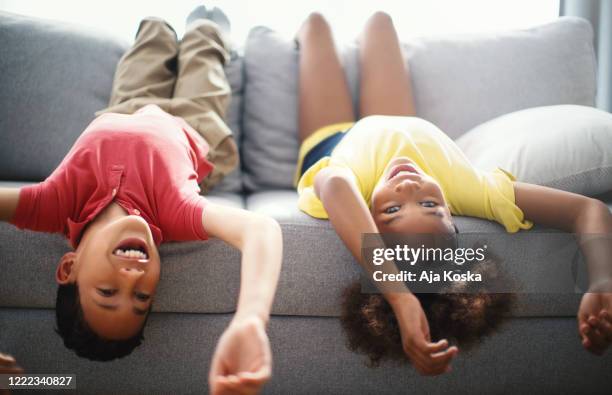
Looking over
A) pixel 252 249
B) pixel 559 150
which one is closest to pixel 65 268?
pixel 252 249

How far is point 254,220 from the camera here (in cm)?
86

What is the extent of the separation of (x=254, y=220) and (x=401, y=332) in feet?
1.08

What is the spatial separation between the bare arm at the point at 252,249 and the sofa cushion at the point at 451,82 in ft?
2.43

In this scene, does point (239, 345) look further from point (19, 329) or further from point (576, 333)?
point (576, 333)

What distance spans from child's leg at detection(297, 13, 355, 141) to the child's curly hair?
0.74 meters

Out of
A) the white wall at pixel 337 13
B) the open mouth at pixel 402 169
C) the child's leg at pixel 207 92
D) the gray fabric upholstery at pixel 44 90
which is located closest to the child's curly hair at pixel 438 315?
the open mouth at pixel 402 169

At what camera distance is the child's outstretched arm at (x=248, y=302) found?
0.61 meters

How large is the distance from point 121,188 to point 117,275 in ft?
0.71

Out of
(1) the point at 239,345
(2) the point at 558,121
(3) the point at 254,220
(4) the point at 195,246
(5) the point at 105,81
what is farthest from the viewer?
(5) the point at 105,81

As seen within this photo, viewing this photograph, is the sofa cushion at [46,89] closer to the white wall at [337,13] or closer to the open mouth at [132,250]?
the white wall at [337,13]

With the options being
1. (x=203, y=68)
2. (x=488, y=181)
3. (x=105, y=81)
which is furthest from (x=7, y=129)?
(x=488, y=181)

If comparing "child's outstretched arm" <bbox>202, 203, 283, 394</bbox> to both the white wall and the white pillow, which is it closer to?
the white pillow

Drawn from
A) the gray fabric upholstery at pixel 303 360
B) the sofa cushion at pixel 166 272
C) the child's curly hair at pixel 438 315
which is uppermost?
the sofa cushion at pixel 166 272

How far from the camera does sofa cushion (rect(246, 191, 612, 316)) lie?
1.04 meters
